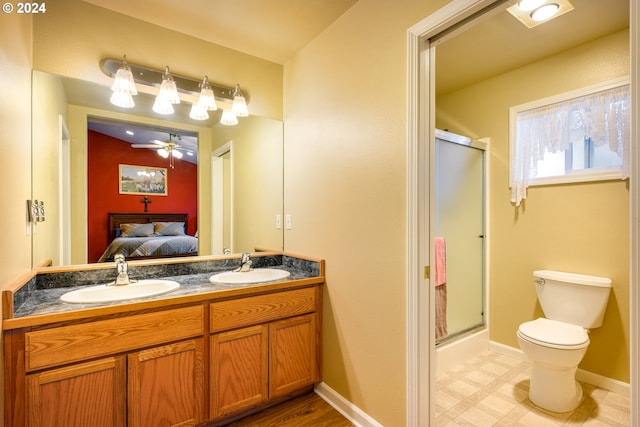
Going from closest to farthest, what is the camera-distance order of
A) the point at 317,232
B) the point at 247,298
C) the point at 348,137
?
1. the point at 247,298
2. the point at 348,137
3. the point at 317,232

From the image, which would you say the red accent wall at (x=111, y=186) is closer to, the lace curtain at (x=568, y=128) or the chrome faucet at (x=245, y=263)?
the chrome faucet at (x=245, y=263)

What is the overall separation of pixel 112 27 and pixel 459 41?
2.21m

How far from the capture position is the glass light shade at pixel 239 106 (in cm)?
217

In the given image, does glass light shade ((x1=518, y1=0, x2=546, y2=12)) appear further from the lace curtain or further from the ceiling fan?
the ceiling fan

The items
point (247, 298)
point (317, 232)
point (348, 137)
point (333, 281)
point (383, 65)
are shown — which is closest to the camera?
point (383, 65)

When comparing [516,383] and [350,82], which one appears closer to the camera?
[350,82]

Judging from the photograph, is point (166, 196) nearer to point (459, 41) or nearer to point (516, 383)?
point (459, 41)

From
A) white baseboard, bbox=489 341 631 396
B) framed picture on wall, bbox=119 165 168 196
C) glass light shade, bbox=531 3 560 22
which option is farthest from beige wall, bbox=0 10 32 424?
white baseboard, bbox=489 341 631 396

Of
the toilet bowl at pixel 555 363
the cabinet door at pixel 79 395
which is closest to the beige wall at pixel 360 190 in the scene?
the toilet bowl at pixel 555 363

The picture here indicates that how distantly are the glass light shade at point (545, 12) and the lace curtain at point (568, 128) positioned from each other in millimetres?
728

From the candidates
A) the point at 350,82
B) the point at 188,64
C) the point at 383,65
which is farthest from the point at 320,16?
the point at 188,64

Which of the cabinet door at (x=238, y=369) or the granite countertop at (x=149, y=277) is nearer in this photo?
the granite countertop at (x=149, y=277)

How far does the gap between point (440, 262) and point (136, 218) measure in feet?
7.03

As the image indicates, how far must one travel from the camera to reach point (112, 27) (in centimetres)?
180
